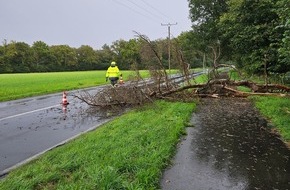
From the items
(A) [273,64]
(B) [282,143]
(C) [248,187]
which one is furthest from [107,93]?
(A) [273,64]

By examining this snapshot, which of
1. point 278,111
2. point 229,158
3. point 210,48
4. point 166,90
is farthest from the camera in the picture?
point 210,48

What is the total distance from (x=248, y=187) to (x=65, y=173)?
2.94 meters

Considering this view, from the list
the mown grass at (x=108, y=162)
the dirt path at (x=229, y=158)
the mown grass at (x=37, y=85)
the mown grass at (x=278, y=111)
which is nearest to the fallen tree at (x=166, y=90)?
the mown grass at (x=278, y=111)

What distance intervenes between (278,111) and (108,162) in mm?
7563

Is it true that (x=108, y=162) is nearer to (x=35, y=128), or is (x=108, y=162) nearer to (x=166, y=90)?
(x=35, y=128)

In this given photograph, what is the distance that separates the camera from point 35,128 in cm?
902

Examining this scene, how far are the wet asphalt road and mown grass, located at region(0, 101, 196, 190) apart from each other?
0.75m

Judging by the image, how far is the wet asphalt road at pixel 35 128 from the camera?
649 centimetres

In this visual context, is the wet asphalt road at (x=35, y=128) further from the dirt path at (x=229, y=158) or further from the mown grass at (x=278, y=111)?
the mown grass at (x=278, y=111)

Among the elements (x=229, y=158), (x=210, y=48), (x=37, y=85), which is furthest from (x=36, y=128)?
(x=210, y=48)

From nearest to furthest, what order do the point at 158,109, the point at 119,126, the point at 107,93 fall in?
1. the point at 119,126
2. the point at 158,109
3. the point at 107,93

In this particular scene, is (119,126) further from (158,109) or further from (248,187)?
(248,187)

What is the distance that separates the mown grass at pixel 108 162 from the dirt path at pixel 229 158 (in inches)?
13.0

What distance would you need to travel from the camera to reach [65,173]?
487 cm
